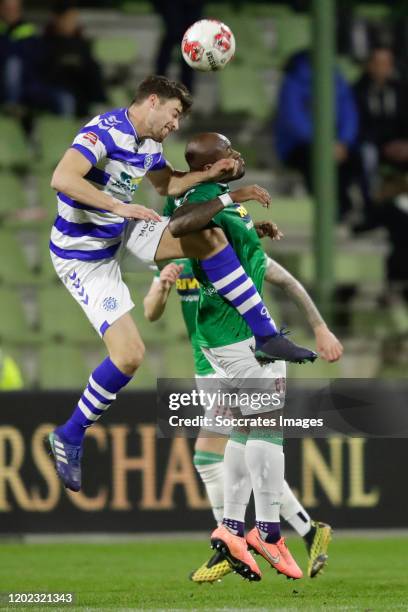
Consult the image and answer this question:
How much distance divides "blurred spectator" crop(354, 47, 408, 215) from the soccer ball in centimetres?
586

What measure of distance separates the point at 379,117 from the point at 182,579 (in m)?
6.30

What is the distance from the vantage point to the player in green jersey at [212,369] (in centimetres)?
749

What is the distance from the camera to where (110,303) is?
7.08 m

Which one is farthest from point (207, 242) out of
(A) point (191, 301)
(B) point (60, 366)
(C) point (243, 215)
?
(B) point (60, 366)

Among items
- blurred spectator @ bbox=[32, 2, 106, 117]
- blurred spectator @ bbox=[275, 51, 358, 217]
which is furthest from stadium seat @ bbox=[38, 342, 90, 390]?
blurred spectator @ bbox=[275, 51, 358, 217]

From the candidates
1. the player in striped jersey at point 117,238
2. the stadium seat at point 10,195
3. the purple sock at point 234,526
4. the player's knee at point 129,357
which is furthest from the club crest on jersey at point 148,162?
the stadium seat at point 10,195

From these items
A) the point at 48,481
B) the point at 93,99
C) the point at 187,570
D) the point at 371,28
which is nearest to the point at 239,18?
the point at 371,28

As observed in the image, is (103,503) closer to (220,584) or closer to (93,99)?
(220,584)

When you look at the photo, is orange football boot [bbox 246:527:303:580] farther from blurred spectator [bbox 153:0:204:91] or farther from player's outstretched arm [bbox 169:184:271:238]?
blurred spectator [bbox 153:0:204:91]

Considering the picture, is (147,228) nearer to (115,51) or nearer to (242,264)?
(242,264)

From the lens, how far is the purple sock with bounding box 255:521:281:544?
711 centimetres

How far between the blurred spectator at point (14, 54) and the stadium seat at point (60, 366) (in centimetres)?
238

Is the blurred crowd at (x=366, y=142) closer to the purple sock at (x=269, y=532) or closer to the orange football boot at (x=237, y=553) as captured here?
the purple sock at (x=269, y=532)

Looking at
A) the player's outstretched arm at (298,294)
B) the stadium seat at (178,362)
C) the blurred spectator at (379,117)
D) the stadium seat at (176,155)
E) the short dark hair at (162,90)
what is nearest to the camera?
the short dark hair at (162,90)
